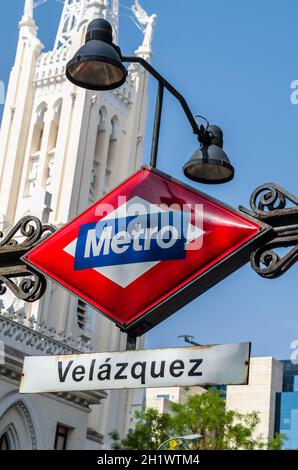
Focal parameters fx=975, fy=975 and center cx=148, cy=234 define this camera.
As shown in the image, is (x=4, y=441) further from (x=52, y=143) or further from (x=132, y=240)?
(x=52, y=143)

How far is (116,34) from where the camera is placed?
52.9 meters

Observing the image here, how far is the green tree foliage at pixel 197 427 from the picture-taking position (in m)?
39.5

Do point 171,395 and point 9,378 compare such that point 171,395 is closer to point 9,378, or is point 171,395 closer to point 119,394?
point 119,394

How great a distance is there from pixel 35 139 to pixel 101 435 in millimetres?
17162

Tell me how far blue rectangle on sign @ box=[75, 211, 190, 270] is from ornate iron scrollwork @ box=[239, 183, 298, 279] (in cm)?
47

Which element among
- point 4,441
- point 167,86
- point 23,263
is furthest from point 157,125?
point 4,441

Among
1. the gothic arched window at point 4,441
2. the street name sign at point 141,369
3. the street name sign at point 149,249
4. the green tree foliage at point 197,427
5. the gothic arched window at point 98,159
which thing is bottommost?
the street name sign at point 141,369

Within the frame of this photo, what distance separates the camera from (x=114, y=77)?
6867 millimetres

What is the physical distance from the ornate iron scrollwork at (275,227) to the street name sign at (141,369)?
2.07ft

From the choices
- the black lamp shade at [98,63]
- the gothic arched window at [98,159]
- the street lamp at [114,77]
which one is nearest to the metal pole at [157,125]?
the street lamp at [114,77]

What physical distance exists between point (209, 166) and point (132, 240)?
1.30m

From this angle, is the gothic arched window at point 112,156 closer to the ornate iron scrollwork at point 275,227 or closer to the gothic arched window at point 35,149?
the gothic arched window at point 35,149

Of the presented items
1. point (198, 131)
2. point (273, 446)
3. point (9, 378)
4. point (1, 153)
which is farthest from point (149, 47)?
point (198, 131)

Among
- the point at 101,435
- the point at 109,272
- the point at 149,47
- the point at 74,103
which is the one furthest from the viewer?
the point at 149,47
